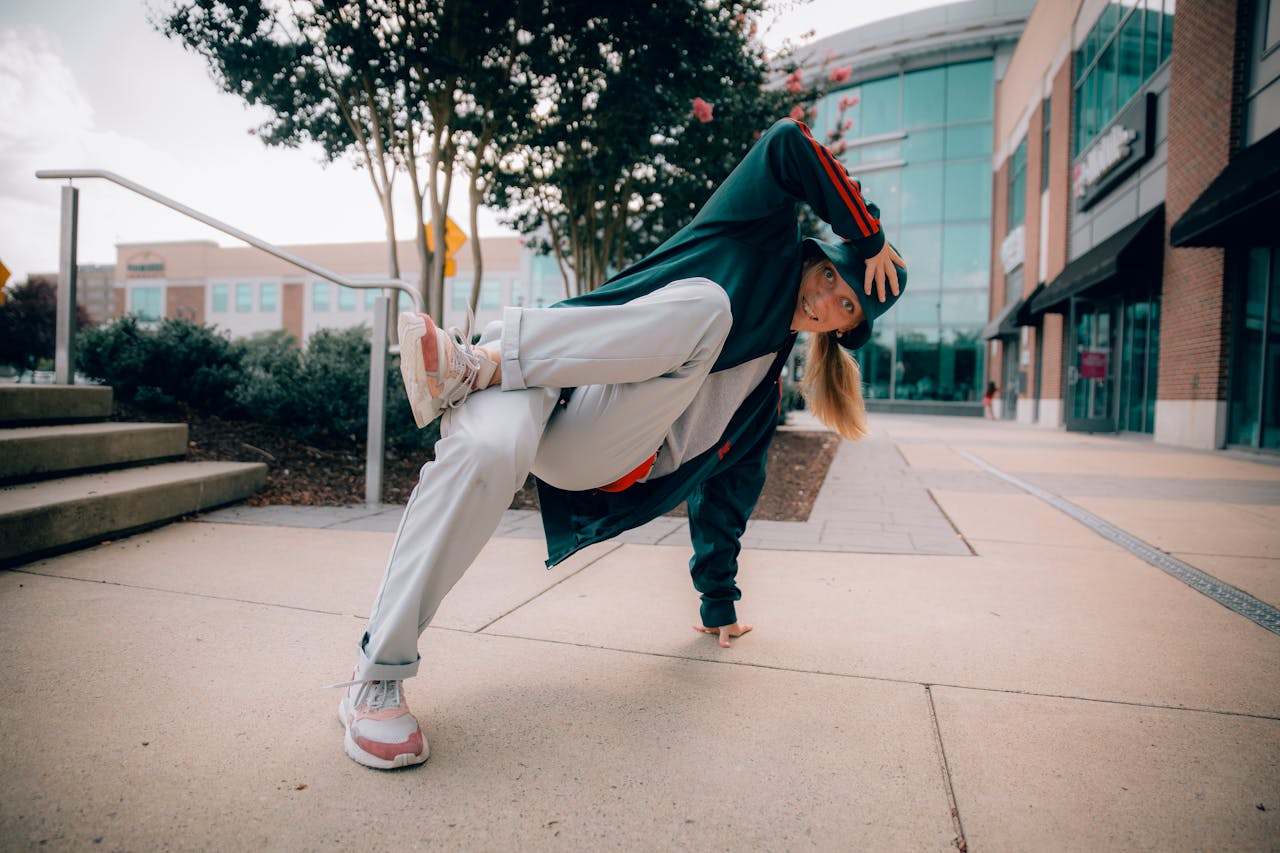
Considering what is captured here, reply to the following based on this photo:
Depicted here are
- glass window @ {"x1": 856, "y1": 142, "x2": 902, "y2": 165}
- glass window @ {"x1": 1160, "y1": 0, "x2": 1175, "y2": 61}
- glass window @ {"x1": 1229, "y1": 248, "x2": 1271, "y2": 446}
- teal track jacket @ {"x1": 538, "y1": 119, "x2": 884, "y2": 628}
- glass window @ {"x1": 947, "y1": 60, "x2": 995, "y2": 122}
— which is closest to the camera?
teal track jacket @ {"x1": 538, "y1": 119, "x2": 884, "y2": 628}

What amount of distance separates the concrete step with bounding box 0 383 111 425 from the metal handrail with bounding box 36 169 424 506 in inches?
10.5

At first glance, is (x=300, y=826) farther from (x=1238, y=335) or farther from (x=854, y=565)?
(x=1238, y=335)

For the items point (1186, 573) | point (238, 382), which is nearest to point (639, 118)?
point (238, 382)

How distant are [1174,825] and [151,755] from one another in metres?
2.00

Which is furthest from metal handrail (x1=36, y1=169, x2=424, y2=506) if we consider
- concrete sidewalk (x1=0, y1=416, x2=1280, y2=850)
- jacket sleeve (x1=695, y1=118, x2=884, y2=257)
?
jacket sleeve (x1=695, y1=118, x2=884, y2=257)

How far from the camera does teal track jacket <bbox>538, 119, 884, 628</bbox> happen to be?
165 cm

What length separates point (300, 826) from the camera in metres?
1.26

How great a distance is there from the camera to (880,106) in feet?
92.5

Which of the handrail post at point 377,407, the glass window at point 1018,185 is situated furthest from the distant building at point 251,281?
the handrail post at point 377,407

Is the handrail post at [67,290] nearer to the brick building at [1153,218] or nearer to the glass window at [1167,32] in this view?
the brick building at [1153,218]

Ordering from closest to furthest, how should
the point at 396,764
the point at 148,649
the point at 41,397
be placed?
1. the point at 396,764
2. the point at 148,649
3. the point at 41,397

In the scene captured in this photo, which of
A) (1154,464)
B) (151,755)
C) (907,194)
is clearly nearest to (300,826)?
(151,755)

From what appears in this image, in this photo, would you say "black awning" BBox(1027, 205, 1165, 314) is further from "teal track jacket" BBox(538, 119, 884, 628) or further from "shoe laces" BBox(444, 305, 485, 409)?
"shoe laces" BBox(444, 305, 485, 409)

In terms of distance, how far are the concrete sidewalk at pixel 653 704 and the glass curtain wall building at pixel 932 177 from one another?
26.1 metres
